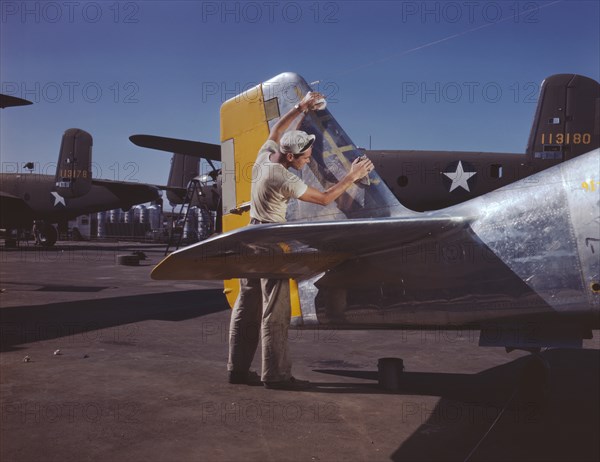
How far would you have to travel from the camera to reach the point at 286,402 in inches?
182

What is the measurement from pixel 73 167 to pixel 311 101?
30069 mm

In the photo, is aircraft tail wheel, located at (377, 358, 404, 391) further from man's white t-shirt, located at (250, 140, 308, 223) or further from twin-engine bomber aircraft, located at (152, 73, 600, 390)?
man's white t-shirt, located at (250, 140, 308, 223)

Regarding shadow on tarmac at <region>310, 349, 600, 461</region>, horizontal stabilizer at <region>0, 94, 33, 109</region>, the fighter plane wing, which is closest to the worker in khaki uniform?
shadow on tarmac at <region>310, 349, 600, 461</region>

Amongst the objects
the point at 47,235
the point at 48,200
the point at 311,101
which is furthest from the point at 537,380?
the point at 47,235

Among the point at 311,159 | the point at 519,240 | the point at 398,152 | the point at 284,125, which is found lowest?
the point at 519,240

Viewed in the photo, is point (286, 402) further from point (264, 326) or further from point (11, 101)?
point (11, 101)

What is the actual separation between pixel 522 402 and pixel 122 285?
12066 millimetres

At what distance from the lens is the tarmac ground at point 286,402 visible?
358 centimetres

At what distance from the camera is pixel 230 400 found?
4.68 metres

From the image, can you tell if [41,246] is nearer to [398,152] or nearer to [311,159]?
[398,152]

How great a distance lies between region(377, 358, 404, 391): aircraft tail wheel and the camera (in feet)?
16.4

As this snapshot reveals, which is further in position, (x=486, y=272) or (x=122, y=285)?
(x=122, y=285)

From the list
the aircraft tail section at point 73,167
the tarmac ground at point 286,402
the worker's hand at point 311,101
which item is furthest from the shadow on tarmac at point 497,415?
the aircraft tail section at point 73,167

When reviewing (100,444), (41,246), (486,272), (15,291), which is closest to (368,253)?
(486,272)
